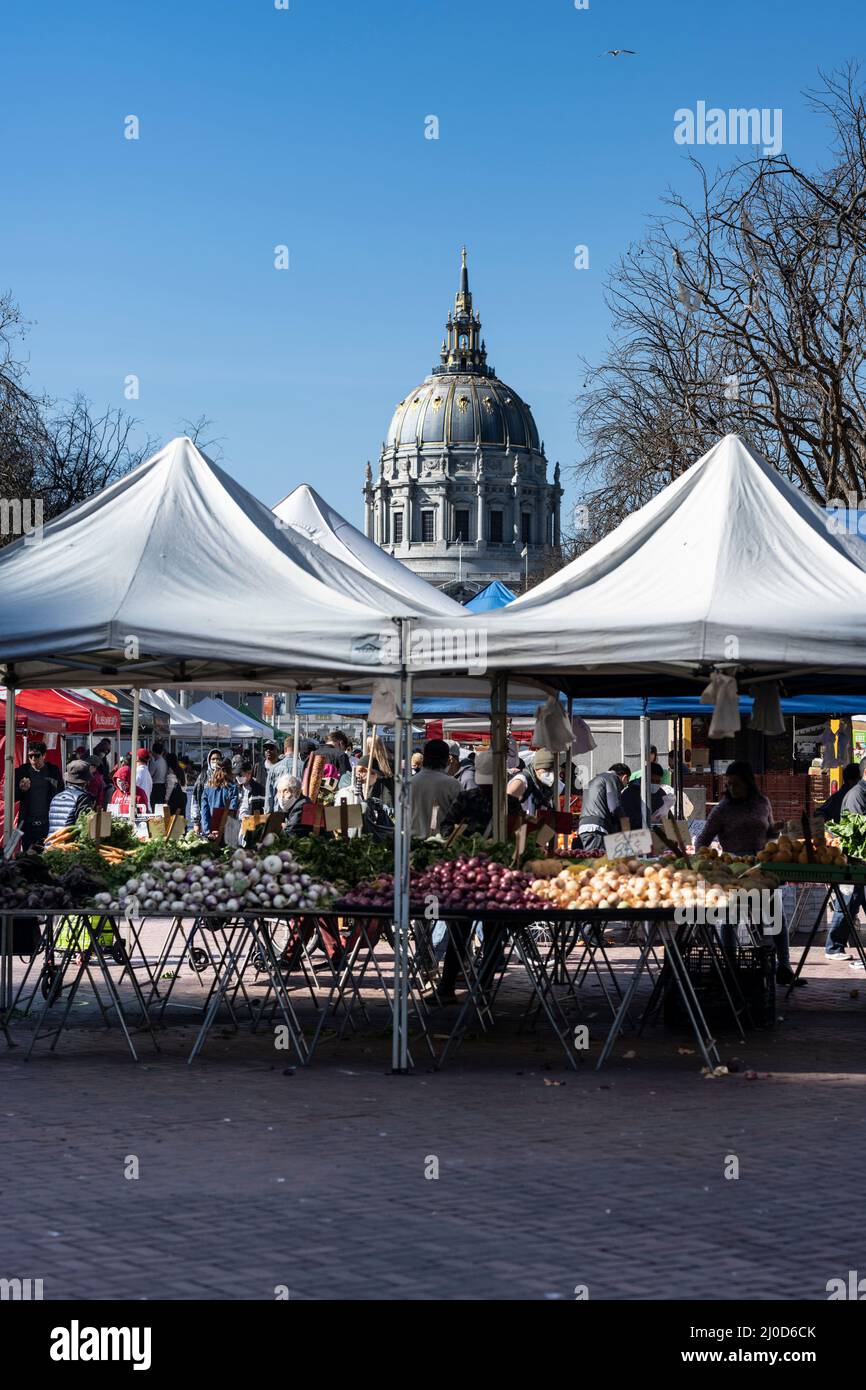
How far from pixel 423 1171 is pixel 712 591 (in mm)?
3915

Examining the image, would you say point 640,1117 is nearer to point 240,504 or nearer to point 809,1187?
point 809,1187

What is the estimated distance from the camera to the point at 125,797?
2381 cm

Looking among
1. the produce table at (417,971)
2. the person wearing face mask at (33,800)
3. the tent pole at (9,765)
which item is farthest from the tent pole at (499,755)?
the person wearing face mask at (33,800)

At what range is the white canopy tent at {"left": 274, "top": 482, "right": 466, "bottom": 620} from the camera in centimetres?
1386

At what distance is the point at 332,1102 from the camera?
937 centimetres

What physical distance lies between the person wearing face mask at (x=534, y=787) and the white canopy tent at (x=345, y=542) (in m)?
4.35

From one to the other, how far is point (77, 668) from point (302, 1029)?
10.2 feet

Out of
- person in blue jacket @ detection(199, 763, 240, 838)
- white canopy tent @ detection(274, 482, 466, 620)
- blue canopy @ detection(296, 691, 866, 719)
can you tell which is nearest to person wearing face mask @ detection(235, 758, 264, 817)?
person in blue jacket @ detection(199, 763, 240, 838)

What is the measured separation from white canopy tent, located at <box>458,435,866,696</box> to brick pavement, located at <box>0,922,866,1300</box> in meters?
2.36

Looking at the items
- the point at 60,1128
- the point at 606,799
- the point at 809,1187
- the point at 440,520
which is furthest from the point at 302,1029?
the point at 440,520

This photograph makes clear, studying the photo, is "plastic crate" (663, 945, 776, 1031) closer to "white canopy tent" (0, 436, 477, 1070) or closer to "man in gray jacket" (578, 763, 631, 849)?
"white canopy tent" (0, 436, 477, 1070)

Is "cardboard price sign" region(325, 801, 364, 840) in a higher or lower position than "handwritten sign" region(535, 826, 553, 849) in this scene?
higher

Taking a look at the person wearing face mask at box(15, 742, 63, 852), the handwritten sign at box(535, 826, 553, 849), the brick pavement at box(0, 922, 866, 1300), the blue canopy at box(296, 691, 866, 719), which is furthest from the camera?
the person wearing face mask at box(15, 742, 63, 852)

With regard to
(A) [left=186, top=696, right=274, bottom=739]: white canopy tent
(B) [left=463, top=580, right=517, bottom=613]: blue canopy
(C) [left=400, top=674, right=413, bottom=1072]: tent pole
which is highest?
(B) [left=463, top=580, right=517, bottom=613]: blue canopy
